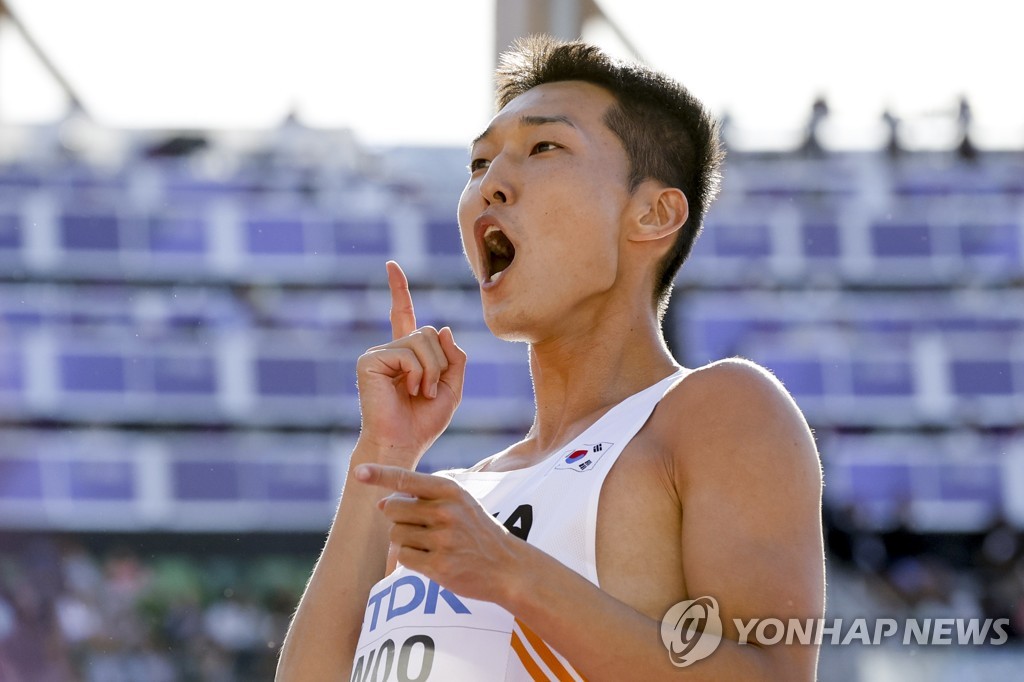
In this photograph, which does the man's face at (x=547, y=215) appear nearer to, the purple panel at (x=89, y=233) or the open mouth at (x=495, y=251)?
the open mouth at (x=495, y=251)

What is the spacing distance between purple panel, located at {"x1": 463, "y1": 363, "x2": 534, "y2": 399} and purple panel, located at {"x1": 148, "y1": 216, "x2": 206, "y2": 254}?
2.09 metres

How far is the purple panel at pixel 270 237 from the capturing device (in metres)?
8.69

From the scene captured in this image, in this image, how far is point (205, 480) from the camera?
332 inches

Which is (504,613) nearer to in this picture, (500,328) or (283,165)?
(500,328)

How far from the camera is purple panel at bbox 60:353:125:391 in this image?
28.2 feet

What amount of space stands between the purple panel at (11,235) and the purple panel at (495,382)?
3265 mm

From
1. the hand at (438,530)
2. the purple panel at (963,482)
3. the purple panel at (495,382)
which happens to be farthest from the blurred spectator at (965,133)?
the hand at (438,530)

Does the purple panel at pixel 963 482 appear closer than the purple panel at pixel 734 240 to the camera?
Yes

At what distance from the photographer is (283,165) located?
8.92 m

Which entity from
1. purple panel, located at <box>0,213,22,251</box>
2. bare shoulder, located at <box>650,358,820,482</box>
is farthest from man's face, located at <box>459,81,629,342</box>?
purple panel, located at <box>0,213,22,251</box>

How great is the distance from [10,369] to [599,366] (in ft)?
25.0

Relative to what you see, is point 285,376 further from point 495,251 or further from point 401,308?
point 495,251

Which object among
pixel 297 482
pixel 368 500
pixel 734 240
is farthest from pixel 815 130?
pixel 368 500

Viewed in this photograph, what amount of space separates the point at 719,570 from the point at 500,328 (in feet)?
1.87
